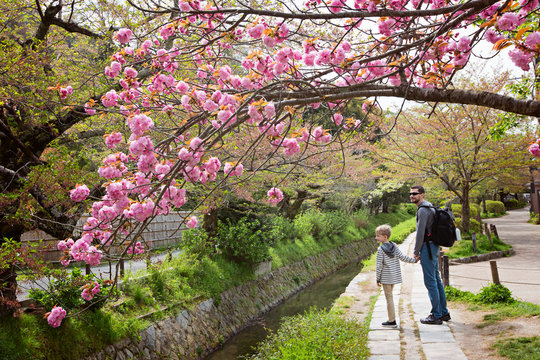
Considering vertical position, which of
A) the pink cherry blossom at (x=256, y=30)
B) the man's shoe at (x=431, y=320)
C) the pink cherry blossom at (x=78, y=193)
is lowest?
the man's shoe at (x=431, y=320)

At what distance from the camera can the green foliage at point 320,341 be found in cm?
407

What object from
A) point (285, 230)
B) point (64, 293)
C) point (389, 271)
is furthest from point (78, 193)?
point (285, 230)

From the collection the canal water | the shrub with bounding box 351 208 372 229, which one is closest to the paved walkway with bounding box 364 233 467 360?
the canal water

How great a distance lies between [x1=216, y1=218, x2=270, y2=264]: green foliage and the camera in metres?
9.83

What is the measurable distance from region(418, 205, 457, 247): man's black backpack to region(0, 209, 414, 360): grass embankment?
170 cm

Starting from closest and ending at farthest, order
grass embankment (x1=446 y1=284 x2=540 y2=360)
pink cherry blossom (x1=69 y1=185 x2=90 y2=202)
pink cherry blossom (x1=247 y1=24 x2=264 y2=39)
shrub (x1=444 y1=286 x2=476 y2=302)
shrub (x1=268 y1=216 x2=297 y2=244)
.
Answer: pink cherry blossom (x1=247 y1=24 x2=264 y2=39)
pink cherry blossom (x1=69 y1=185 x2=90 y2=202)
grass embankment (x1=446 y1=284 x2=540 y2=360)
shrub (x1=444 y1=286 x2=476 y2=302)
shrub (x1=268 y1=216 x2=297 y2=244)

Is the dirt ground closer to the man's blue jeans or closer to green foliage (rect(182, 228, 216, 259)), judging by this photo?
the man's blue jeans

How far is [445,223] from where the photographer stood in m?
4.96

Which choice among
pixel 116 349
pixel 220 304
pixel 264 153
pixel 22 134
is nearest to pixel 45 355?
pixel 116 349

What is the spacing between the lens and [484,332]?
464 cm

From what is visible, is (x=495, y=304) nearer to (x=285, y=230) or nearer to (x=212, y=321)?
(x=212, y=321)

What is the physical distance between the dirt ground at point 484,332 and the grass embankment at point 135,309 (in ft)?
5.10

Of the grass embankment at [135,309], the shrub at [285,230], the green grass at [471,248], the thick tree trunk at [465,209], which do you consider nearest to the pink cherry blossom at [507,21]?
the grass embankment at [135,309]

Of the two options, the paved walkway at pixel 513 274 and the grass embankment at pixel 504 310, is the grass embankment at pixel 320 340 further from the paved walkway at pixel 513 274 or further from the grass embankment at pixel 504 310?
the paved walkway at pixel 513 274
